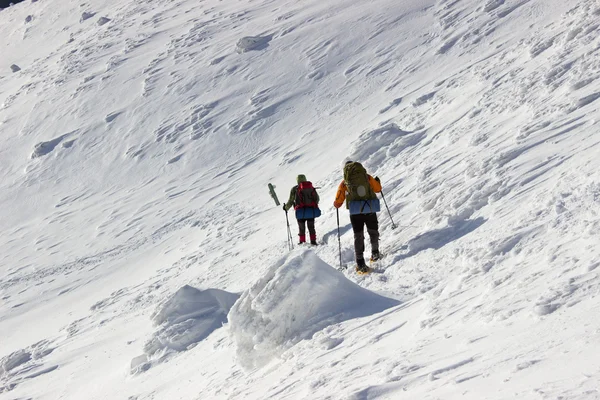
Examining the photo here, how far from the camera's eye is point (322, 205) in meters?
15.2

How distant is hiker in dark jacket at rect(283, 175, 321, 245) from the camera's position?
12195 mm

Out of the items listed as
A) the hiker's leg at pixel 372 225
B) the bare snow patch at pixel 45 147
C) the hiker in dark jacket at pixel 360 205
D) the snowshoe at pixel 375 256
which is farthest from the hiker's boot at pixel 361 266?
the bare snow patch at pixel 45 147

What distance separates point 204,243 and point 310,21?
2254cm

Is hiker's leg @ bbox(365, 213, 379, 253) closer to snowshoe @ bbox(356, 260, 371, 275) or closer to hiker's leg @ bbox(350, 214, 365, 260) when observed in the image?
hiker's leg @ bbox(350, 214, 365, 260)

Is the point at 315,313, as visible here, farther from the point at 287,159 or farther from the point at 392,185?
the point at 287,159

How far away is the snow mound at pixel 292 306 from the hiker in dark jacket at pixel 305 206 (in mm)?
4485

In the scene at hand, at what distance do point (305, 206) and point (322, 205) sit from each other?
2988mm

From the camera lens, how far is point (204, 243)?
1738 centimetres

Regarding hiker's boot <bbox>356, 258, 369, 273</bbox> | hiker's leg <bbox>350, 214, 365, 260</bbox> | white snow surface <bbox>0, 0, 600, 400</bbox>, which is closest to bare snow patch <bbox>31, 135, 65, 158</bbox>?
white snow surface <bbox>0, 0, 600, 400</bbox>

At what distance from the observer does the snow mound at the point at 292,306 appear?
708 centimetres

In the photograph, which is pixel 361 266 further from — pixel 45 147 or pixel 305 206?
pixel 45 147

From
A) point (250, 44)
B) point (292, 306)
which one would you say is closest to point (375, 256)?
point (292, 306)

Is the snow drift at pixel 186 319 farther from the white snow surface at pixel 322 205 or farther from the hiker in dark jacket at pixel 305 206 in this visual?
the hiker in dark jacket at pixel 305 206

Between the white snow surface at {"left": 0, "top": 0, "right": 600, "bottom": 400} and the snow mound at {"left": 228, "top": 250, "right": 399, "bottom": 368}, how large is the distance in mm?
27
